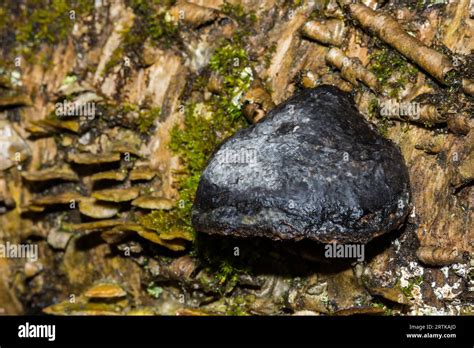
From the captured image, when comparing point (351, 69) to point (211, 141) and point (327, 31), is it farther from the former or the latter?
point (211, 141)

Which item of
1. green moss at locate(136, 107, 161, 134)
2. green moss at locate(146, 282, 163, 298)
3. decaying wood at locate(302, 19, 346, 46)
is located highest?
decaying wood at locate(302, 19, 346, 46)

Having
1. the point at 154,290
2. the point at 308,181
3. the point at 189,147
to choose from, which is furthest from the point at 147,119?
the point at 308,181

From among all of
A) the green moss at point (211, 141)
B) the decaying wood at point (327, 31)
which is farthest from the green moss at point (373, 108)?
the green moss at point (211, 141)

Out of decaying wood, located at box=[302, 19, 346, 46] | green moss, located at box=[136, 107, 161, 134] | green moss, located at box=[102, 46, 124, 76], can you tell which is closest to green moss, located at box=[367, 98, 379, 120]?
decaying wood, located at box=[302, 19, 346, 46]

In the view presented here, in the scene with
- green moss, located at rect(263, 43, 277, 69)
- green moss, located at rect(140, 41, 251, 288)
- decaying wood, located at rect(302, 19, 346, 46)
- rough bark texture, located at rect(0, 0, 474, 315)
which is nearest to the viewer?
rough bark texture, located at rect(0, 0, 474, 315)

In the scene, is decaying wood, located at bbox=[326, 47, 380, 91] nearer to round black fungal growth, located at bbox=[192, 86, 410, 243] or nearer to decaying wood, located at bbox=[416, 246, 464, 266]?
round black fungal growth, located at bbox=[192, 86, 410, 243]

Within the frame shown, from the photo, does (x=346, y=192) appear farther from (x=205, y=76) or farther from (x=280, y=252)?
(x=205, y=76)

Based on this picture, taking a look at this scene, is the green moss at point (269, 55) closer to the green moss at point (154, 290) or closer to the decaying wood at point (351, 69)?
the decaying wood at point (351, 69)
